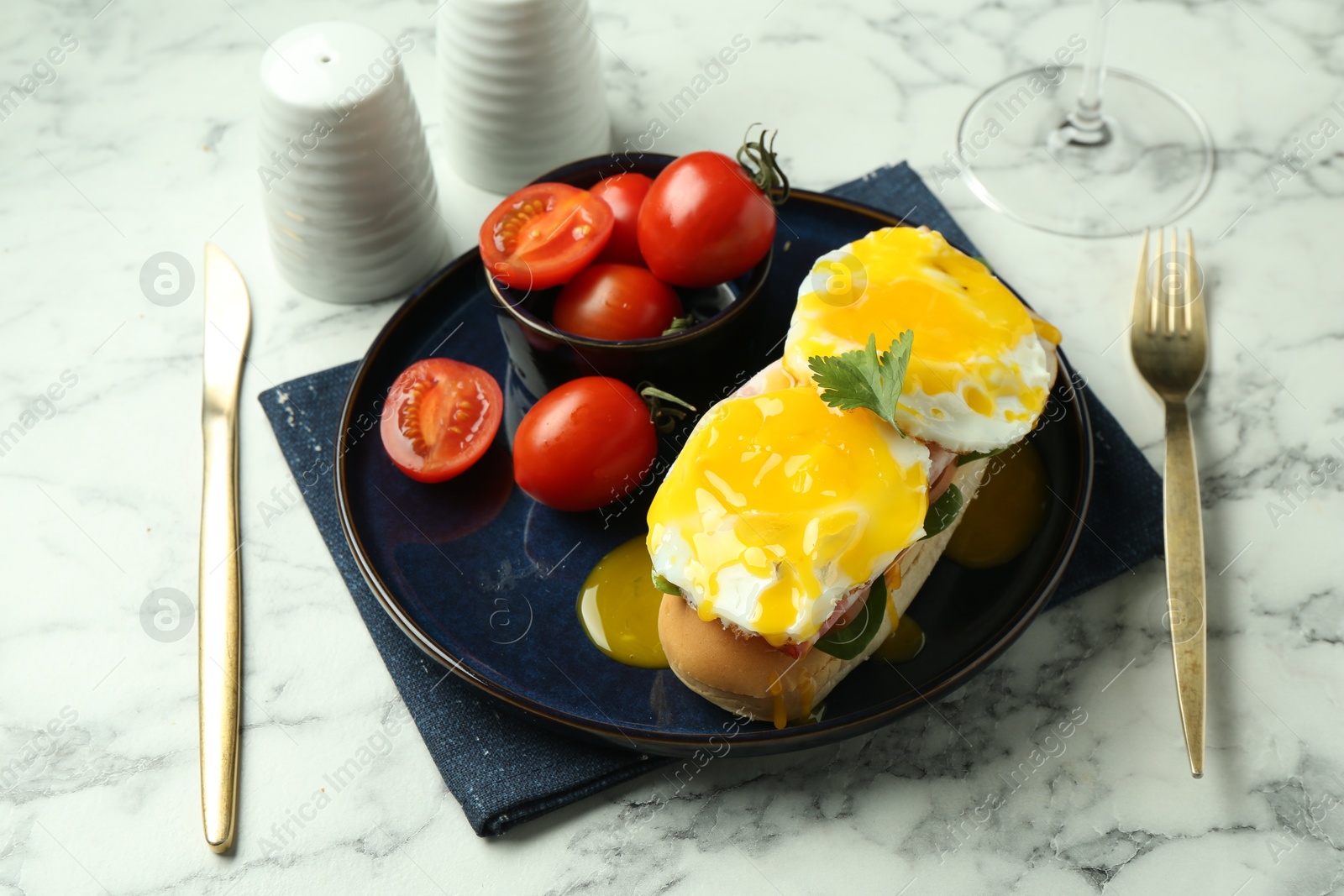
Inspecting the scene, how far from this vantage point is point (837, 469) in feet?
6.79

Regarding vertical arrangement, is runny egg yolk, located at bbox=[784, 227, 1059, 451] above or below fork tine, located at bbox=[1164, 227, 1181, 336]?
above

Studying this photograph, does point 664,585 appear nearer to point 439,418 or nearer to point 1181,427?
point 439,418

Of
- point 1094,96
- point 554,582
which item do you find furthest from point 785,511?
point 1094,96

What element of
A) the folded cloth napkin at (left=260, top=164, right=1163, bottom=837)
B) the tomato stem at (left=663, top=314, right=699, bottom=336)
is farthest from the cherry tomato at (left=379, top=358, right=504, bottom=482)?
the tomato stem at (left=663, top=314, right=699, bottom=336)

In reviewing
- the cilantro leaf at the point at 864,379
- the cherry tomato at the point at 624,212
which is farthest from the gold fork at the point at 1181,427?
the cherry tomato at the point at 624,212

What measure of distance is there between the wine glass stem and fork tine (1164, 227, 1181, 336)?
0.50 m

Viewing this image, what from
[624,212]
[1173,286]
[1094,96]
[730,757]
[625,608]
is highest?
[624,212]

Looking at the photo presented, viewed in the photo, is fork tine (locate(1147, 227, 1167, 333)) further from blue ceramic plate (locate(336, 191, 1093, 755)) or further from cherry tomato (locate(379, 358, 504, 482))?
cherry tomato (locate(379, 358, 504, 482))

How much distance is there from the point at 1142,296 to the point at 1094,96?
0.71 m

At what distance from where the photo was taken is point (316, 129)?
8.95 ft

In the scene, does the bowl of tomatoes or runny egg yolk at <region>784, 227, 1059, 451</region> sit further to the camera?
the bowl of tomatoes

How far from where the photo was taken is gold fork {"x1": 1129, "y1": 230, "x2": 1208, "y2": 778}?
7.70ft

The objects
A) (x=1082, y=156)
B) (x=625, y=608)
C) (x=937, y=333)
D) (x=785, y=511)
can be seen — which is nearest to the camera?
(x=785, y=511)

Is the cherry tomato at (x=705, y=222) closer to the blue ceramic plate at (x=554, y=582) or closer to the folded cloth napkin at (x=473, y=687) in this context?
the blue ceramic plate at (x=554, y=582)
